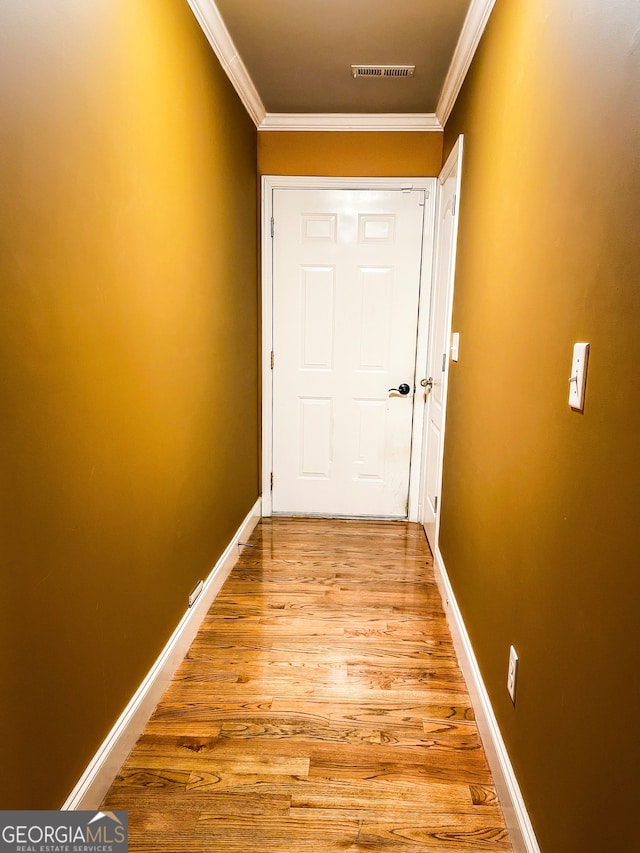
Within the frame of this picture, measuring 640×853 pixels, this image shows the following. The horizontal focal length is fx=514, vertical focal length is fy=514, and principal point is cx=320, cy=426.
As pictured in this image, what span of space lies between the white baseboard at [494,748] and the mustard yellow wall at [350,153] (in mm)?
2494

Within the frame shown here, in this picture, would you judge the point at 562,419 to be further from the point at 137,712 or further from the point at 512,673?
the point at 137,712

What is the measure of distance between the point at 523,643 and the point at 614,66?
1240 mm

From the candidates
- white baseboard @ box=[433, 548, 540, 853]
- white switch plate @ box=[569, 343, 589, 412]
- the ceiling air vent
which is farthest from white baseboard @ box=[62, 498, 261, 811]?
the ceiling air vent

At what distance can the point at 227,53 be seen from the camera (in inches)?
91.0

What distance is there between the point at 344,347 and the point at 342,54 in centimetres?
156

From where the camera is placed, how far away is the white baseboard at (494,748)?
48.8 inches

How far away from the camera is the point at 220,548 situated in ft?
8.49

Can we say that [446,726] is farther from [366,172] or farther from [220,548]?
[366,172]

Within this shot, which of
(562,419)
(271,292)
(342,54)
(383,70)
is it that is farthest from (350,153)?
(562,419)

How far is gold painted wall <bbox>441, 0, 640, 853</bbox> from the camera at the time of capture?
2.70ft

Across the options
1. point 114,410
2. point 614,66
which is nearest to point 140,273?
point 114,410

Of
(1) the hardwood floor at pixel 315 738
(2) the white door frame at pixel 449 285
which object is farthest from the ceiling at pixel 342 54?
(1) the hardwood floor at pixel 315 738

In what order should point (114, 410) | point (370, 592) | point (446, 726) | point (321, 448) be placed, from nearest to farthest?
1. point (114, 410)
2. point (446, 726)
3. point (370, 592)
4. point (321, 448)

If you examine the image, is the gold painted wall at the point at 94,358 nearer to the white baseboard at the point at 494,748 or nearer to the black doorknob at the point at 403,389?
the white baseboard at the point at 494,748
